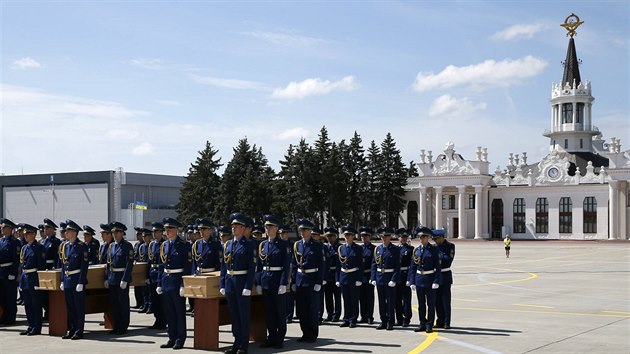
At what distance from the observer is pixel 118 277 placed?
543 inches

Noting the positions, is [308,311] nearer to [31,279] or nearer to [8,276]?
[31,279]

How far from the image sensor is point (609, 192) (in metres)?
78.4

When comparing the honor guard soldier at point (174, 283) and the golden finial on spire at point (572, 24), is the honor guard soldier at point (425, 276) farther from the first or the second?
the golden finial on spire at point (572, 24)

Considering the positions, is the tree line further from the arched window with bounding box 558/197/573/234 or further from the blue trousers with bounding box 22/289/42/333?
the blue trousers with bounding box 22/289/42/333

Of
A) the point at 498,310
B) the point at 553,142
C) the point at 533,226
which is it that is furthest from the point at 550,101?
the point at 498,310

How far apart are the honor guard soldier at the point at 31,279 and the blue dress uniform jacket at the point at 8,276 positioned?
0.70m

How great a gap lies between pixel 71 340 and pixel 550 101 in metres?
92.2

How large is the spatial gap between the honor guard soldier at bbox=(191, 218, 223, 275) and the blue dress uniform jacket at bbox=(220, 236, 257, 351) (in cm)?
120

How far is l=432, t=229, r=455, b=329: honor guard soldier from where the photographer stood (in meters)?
14.4

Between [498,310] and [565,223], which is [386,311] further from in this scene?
Answer: [565,223]

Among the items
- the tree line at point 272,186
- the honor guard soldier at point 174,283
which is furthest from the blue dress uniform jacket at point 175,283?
the tree line at point 272,186

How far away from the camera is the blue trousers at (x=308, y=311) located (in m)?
12.9

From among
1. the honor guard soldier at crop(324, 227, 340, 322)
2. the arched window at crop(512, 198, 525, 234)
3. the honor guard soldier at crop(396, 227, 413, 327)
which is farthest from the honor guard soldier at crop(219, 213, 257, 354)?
the arched window at crop(512, 198, 525, 234)

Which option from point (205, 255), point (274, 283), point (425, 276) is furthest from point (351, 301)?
point (205, 255)
